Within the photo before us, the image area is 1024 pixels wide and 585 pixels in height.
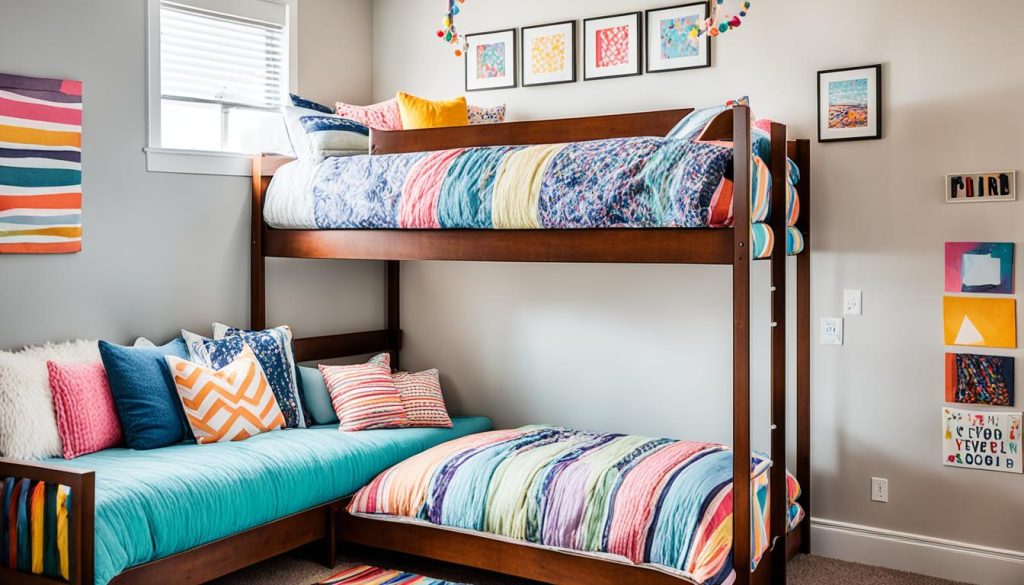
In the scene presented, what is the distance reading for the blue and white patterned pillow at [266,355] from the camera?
11.6 feet

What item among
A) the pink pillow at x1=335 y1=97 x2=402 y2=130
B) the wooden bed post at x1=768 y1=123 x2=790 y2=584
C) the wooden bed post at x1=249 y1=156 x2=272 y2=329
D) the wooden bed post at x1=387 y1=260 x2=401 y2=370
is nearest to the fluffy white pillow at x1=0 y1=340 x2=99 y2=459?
the wooden bed post at x1=249 y1=156 x2=272 y2=329

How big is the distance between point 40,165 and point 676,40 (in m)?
2.47

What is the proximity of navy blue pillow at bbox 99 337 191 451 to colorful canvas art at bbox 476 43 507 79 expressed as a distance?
1990mm

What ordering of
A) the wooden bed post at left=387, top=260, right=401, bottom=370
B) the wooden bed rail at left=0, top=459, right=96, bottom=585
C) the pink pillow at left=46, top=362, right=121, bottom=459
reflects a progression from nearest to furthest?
the wooden bed rail at left=0, top=459, right=96, bottom=585 → the pink pillow at left=46, top=362, right=121, bottom=459 → the wooden bed post at left=387, top=260, right=401, bottom=370

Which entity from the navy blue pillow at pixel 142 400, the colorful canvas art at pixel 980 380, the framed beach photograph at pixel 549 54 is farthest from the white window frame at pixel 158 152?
the colorful canvas art at pixel 980 380

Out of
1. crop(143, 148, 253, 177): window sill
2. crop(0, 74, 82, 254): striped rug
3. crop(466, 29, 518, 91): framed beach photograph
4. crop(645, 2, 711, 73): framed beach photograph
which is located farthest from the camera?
crop(466, 29, 518, 91): framed beach photograph

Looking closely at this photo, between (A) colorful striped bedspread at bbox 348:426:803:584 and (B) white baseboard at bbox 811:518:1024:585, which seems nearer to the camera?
(A) colorful striped bedspread at bbox 348:426:803:584

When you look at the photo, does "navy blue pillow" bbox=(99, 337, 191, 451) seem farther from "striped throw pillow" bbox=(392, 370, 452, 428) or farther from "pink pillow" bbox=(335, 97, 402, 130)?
"pink pillow" bbox=(335, 97, 402, 130)

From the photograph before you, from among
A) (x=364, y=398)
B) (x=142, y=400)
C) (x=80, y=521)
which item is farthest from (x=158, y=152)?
(x=80, y=521)

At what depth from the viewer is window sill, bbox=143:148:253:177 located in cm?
359

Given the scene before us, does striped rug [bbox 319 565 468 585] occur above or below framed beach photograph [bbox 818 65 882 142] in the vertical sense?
below

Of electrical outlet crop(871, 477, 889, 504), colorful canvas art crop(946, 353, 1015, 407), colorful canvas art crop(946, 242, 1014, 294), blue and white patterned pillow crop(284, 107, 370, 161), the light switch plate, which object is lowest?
electrical outlet crop(871, 477, 889, 504)

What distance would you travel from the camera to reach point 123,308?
3.50 metres

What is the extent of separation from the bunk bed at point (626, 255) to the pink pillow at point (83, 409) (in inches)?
34.6
